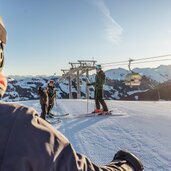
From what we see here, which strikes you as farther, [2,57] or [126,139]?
[126,139]

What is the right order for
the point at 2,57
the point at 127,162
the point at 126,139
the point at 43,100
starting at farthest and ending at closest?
1. the point at 43,100
2. the point at 126,139
3. the point at 127,162
4. the point at 2,57

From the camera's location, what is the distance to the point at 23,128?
113cm

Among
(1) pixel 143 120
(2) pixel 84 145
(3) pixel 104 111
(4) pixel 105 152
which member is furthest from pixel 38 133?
(3) pixel 104 111

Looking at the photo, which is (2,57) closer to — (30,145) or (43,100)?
(30,145)

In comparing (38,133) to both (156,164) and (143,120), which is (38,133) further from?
(143,120)

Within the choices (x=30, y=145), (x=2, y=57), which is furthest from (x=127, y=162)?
(x=2, y=57)

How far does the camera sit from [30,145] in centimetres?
110

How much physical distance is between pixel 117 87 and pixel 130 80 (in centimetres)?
13224

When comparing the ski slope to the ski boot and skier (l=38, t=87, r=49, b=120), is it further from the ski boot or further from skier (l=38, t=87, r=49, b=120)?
the ski boot

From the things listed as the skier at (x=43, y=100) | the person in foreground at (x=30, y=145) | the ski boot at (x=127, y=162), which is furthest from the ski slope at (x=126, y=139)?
the person in foreground at (x=30, y=145)

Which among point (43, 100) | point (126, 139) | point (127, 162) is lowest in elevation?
point (126, 139)

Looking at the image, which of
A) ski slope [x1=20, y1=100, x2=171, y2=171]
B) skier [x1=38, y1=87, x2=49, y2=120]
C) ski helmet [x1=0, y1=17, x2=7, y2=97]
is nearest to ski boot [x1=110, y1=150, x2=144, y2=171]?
ski helmet [x1=0, y1=17, x2=7, y2=97]

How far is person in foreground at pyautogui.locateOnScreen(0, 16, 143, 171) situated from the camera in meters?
1.09

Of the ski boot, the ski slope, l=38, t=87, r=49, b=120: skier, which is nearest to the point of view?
the ski boot
